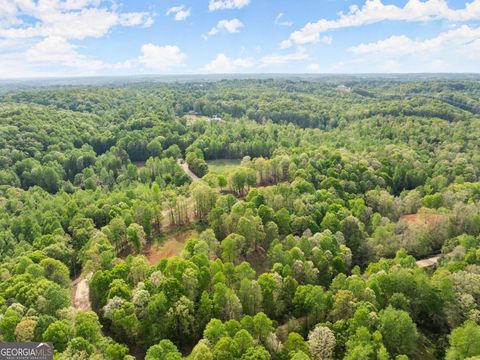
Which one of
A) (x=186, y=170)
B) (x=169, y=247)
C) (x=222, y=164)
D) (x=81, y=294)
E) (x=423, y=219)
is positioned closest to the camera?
(x=81, y=294)

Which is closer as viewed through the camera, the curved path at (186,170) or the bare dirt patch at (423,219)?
the bare dirt patch at (423,219)

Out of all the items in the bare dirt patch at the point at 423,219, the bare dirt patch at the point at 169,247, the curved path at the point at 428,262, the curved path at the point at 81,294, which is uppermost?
the bare dirt patch at the point at 423,219

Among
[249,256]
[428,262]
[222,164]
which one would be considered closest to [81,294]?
[249,256]

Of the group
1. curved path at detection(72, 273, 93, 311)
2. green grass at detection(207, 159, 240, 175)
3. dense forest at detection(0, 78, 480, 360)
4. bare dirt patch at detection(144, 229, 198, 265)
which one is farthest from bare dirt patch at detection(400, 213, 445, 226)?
green grass at detection(207, 159, 240, 175)

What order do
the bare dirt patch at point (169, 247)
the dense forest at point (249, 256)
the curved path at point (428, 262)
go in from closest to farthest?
the dense forest at point (249, 256) → the curved path at point (428, 262) → the bare dirt patch at point (169, 247)

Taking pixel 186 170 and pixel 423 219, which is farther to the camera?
pixel 186 170

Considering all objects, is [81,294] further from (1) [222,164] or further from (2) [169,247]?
(1) [222,164]

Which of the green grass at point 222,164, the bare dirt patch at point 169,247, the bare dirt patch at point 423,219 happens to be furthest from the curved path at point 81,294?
the green grass at point 222,164

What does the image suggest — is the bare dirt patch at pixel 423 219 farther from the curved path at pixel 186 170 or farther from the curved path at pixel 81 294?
the curved path at pixel 186 170

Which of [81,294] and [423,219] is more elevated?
[423,219]
